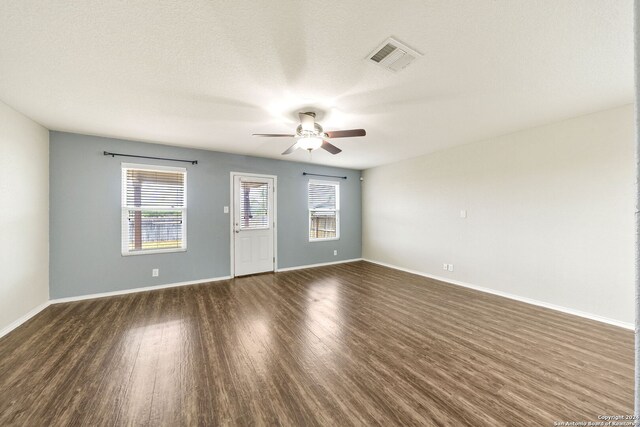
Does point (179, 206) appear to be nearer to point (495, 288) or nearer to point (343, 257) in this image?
point (343, 257)

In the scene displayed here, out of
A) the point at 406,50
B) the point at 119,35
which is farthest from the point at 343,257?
the point at 119,35

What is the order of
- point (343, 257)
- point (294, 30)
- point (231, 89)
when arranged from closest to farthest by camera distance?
point (294, 30) → point (231, 89) → point (343, 257)

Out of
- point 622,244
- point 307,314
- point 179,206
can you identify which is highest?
point 179,206

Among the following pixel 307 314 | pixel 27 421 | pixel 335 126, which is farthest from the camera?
pixel 335 126

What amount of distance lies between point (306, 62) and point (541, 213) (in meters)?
3.78

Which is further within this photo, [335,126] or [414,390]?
[335,126]

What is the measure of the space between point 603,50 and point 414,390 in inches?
116

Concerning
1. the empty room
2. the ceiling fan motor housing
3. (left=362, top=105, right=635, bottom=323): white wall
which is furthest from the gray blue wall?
(left=362, top=105, right=635, bottom=323): white wall

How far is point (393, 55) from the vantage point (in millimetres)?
1808

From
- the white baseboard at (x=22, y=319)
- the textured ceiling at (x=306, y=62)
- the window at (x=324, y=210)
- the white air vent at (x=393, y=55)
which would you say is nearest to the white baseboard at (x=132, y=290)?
the white baseboard at (x=22, y=319)

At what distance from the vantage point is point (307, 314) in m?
3.05

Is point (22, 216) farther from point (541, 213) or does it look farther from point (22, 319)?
point (541, 213)

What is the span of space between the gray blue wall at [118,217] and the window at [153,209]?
10cm

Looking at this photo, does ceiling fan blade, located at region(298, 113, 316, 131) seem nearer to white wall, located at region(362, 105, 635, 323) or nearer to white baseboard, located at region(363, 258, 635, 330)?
white wall, located at region(362, 105, 635, 323)
